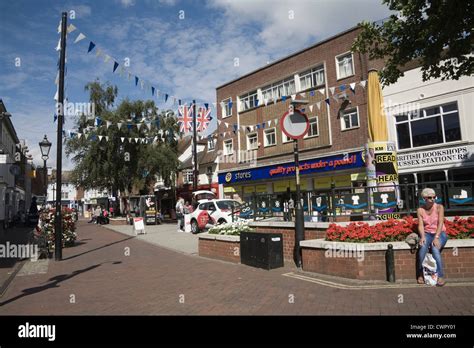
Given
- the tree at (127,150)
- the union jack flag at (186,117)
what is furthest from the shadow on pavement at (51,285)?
the tree at (127,150)

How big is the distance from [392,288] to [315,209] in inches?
140

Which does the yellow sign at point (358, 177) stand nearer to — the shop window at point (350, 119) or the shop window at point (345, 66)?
the shop window at point (350, 119)

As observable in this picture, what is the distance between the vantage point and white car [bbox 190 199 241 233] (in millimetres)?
18500

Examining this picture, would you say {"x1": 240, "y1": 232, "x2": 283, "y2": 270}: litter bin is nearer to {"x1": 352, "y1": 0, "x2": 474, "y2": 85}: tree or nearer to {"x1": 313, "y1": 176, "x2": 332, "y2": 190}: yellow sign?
{"x1": 352, "y1": 0, "x2": 474, "y2": 85}: tree

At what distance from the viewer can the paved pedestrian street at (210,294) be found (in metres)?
5.52

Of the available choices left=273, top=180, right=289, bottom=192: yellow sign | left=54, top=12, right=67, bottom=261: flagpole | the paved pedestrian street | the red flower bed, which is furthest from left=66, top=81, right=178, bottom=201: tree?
the red flower bed

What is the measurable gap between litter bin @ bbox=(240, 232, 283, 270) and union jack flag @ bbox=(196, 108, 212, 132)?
15.5 metres

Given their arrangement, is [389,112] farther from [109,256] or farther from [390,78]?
[109,256]

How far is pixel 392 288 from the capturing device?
21.1 feet

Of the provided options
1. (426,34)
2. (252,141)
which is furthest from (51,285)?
(252,141)

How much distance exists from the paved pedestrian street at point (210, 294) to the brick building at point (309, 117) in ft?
35.3

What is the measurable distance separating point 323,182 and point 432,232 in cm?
1735

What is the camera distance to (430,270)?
6.42m
